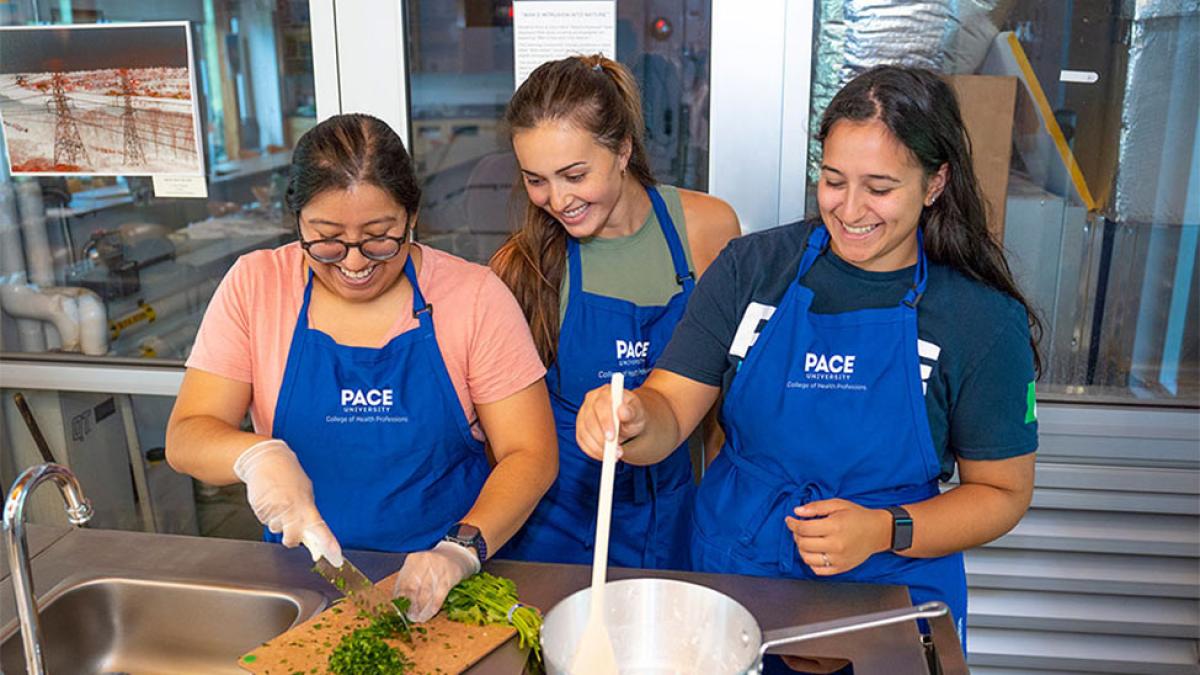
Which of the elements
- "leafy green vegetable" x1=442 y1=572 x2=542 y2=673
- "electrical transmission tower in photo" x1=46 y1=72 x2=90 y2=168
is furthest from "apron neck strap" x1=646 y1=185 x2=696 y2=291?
"electrical transmission tower in photo" x1=46 y1=72 x2=90 y2=168

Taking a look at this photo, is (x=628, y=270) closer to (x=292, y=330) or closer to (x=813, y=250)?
(x=813, y=250)

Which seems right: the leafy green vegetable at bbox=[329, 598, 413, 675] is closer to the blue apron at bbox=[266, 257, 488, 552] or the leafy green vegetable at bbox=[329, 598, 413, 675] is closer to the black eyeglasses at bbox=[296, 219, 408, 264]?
the blue apron at bbox=[266, 257, 488, 552]

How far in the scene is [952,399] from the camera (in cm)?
160

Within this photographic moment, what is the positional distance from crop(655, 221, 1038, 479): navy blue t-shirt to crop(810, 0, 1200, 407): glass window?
0.95 metres

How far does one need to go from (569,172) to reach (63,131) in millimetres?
1706

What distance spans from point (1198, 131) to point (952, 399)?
1350 millimetres

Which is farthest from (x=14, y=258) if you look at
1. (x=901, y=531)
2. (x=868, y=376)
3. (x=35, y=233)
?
(x=901, y=531)

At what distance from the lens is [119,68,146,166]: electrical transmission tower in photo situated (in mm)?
2814

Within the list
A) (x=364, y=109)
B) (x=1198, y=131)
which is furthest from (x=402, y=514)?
(x=1198, y=131)

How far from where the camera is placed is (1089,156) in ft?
8.25

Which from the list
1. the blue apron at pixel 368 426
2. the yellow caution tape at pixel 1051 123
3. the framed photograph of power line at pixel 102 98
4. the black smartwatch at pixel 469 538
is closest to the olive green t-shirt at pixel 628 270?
the blue apron at pixel 368 426

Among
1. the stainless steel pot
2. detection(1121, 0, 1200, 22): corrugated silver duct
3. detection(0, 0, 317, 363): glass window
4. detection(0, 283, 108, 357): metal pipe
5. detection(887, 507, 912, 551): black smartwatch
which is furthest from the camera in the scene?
detection(0, 283, 108, 357): metal pipe

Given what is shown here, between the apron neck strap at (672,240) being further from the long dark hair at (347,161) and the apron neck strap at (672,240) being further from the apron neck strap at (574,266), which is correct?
the long dark hair at (347,161)

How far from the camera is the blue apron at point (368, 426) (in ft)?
5.76
